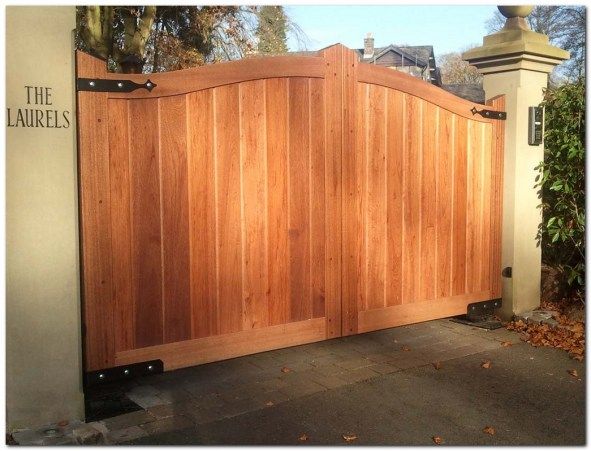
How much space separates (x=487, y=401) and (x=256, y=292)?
1692mm

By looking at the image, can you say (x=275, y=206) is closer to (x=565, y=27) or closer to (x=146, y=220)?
(x=146, y=220)

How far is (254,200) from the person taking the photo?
464cm

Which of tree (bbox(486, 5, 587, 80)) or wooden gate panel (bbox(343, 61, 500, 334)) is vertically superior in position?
tree (bbox(486, 5, 587, 80))

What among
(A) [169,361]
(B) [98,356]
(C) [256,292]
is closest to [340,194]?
(C) [256,292]

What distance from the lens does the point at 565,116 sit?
5930 millimetres

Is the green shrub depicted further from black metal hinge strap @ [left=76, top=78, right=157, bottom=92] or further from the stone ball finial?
black metal hinge strap @ [left=76, top=78, right=157, bottom=92]

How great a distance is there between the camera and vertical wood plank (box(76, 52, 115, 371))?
385 centimetres

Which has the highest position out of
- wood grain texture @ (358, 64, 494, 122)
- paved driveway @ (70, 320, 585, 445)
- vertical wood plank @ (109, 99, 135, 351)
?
wood grain texture @ (358, 64, 494, 122)

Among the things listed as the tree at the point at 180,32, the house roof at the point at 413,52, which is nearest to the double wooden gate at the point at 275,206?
the tree at the point at 180,32

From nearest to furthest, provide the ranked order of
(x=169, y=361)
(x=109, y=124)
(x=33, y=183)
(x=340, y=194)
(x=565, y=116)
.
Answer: (x=33, y=183) → (x=109, y=124) → (x=169, y=361) → (x=340, y=194) → (x=565, y=116)

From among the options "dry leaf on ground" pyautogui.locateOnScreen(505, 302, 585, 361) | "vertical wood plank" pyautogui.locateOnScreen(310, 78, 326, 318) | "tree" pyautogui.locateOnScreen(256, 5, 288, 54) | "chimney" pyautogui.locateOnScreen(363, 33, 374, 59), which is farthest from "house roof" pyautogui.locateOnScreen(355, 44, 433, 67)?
"vertical wood plank" pyautogui.locateOnScreen(310, 78, 326, 318)

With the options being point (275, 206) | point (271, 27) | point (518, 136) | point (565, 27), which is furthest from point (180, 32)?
point (565, 27)

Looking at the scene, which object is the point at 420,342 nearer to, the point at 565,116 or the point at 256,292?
the point at 256,292

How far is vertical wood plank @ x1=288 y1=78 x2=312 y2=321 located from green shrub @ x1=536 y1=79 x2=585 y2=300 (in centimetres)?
236
